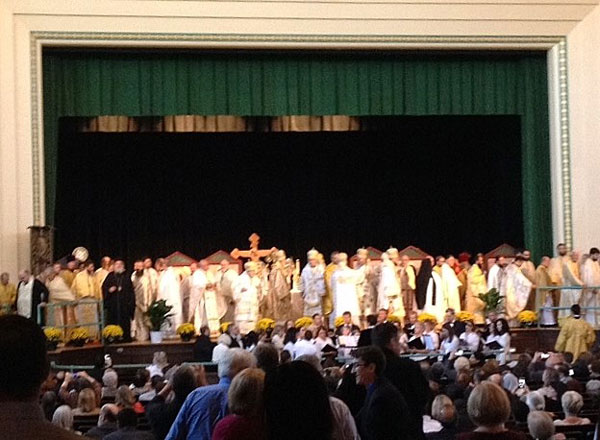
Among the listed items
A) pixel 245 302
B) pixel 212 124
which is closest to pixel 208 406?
pixel 245 302

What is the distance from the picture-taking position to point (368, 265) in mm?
21609

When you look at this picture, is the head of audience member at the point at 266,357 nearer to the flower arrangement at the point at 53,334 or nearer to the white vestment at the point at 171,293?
the flower arrangement at the point at 53,334

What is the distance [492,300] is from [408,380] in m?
14.6

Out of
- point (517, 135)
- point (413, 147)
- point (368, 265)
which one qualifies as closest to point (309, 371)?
point (368, 265)

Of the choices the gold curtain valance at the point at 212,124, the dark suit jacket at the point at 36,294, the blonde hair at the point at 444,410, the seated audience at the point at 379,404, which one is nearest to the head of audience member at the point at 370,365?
the seated audience at the point at 379,404

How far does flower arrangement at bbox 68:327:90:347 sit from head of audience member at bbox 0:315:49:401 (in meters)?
16.3

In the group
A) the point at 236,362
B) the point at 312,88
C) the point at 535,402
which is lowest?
the point at 535,402

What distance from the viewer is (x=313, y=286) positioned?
21234mm

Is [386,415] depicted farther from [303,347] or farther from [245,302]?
[245,302]

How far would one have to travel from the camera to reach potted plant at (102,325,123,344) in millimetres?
19062

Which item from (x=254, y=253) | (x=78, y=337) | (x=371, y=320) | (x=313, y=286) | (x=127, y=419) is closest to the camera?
(x=127, y=419)

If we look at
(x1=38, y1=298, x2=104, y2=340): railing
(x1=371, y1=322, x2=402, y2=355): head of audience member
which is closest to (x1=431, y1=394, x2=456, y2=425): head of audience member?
(x1=371, y1=322, x2=402, y2=355): head of audience member

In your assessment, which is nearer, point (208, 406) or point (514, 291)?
point (208, 406)

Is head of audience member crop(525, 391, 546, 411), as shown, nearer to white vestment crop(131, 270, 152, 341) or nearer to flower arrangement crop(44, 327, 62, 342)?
flower arrangement crop(44, 327, 62, 342)
